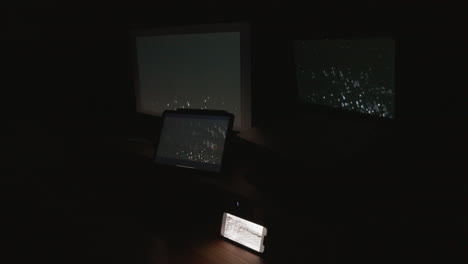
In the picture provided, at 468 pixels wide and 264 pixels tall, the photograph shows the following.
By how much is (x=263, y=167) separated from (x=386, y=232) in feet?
1.14

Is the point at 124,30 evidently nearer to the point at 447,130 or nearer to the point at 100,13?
the point at 100,13

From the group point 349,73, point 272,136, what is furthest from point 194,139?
point 349,73

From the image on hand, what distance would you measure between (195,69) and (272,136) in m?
0.60

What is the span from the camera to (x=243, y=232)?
1231mm

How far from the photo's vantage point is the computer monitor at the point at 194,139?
118cm

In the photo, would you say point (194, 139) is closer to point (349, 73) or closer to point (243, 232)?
point (243, 232)

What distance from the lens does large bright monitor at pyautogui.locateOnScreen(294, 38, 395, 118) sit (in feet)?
2.97

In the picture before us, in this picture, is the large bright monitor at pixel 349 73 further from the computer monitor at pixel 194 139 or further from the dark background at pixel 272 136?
the computer monitor at pixel 194 139

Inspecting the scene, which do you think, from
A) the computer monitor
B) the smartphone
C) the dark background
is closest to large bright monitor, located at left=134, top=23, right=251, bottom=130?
the dark background

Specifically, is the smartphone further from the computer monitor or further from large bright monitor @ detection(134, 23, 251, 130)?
large bright monitor @ detection(134, 23, 251, 130)

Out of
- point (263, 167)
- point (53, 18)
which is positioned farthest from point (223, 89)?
point (53, 18)

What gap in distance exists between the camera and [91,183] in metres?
1.66

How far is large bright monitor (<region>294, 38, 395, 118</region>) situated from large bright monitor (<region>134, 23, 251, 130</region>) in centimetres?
24

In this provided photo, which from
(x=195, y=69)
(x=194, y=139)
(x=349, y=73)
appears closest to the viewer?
(x=349, y=73)
